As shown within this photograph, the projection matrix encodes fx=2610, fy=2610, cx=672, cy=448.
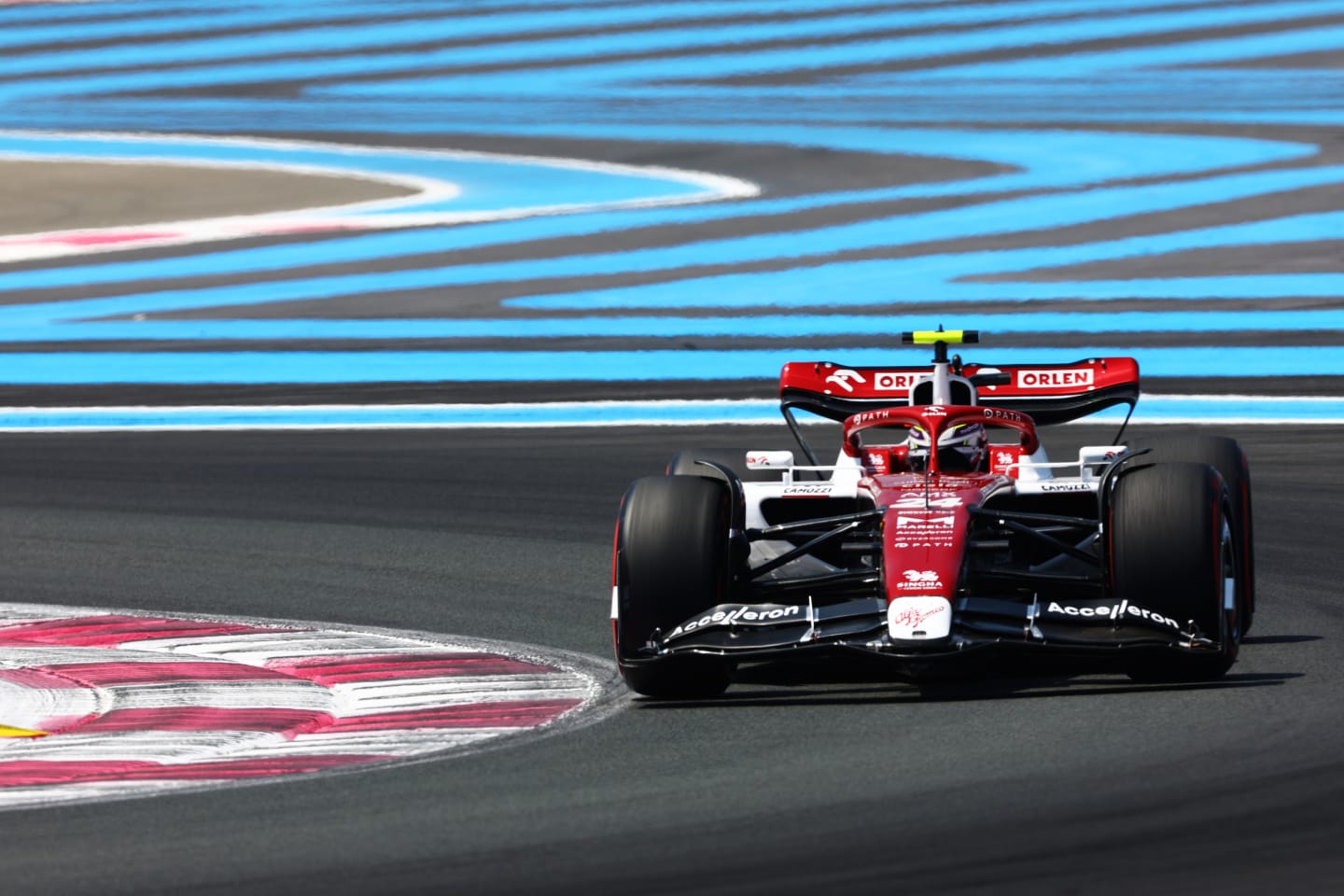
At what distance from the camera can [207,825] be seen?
640 cm

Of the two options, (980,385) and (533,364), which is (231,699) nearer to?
(980,385)

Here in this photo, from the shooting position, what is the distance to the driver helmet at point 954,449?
9.17 m

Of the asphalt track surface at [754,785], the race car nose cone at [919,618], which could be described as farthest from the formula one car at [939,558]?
the asphalt track surface at [754,785]

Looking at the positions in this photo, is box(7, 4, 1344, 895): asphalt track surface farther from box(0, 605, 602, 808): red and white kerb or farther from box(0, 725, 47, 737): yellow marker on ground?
box(0, 725, 47, 737): yellow marker on ground

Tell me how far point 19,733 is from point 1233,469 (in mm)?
4371

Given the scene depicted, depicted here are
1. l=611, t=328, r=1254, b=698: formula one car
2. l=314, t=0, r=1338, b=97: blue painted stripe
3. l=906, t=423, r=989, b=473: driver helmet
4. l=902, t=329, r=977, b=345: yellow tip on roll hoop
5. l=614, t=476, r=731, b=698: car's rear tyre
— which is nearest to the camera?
l=611, t=328, r=1254, b=698: formula one car

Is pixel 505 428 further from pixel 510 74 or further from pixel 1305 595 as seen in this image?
pixel 510 74

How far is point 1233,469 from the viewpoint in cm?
943

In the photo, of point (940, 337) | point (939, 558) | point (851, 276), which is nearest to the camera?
point (939, 558)

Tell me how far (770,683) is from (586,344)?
11.3m

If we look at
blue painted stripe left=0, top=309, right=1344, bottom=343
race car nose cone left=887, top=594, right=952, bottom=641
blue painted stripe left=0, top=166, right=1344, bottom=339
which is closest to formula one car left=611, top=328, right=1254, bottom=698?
race car nose cone left=887, top=594, right=952, bottom=641

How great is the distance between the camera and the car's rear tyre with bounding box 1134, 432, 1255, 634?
9.05m

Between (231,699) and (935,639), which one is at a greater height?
(935,639)

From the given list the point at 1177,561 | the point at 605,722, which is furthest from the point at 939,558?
the point at 605,722
